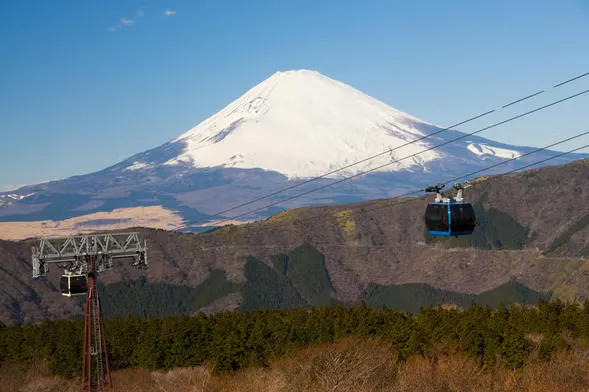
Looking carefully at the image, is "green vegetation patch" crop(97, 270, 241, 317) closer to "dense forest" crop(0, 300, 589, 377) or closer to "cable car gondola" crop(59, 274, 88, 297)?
"dense forest" crop(0, 300, 589, 377)

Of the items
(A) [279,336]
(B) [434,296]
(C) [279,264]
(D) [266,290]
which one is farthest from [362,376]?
(C) [279,264]

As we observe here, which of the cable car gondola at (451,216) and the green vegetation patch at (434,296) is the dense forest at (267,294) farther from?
the cable car gondola at (451,216)

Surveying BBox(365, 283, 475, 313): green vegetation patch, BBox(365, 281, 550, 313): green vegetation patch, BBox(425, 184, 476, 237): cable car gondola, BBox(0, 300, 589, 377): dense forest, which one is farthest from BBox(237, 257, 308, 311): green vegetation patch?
BBox(425, 184, 476, 237): cable car gondola

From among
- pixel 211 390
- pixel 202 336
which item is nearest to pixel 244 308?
pixel 202 336

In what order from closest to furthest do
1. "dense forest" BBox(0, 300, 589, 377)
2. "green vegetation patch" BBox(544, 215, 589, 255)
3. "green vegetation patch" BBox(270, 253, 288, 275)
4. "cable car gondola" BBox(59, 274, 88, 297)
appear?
"cable car gondola" BBox(59, 274, 88, 297), "dense forest" BBox(0, 300, 589, 377), "green vegetation patch" BBox(544, 215, 589, 255), "green vegetation patch" BBox(270, 253, 288, 275)

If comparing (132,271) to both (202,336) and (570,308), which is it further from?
(570,308)

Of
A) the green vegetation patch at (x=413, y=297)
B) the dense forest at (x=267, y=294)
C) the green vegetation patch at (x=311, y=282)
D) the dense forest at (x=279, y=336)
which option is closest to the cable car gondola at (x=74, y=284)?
the dense forest at (x=279, y=336)
